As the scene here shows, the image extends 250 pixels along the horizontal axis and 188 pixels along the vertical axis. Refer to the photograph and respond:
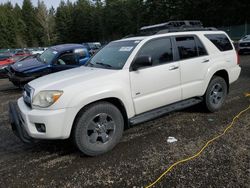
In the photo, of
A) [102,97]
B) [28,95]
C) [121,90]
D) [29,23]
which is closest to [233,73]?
[121,90]

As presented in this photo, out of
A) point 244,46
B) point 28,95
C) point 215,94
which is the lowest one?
point 244,46

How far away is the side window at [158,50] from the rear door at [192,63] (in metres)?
0.24

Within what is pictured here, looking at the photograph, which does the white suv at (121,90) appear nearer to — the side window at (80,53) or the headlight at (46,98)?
the headlight at (46,98)

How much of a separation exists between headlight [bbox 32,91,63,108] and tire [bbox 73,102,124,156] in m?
0.43

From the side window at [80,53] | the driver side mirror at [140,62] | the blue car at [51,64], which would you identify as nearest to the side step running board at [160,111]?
the driver side mirror at [140,62]

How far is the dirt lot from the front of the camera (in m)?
3.43

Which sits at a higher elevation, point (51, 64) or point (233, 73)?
point (51, 64)

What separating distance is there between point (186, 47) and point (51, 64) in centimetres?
553

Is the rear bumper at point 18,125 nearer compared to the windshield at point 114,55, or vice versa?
the rear bumper at point 18,125

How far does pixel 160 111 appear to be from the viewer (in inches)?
189

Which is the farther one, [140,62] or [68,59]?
[68,59]

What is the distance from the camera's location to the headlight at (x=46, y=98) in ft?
12.3

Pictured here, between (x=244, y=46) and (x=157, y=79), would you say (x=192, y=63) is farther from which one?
(x=244, y=46)

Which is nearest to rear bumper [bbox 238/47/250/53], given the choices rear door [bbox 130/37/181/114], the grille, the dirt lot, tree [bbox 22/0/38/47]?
the dirt lot
